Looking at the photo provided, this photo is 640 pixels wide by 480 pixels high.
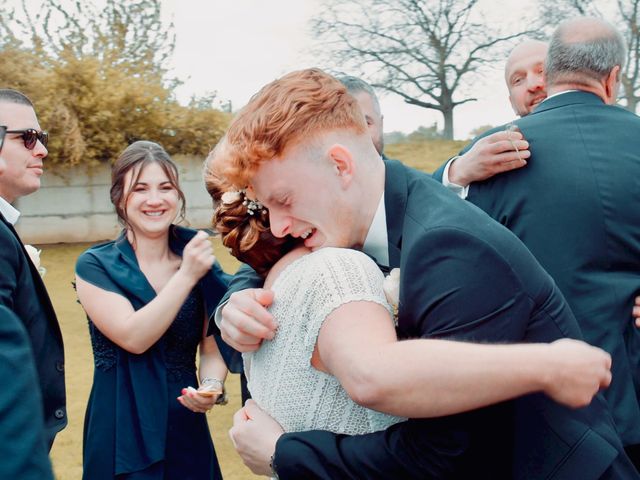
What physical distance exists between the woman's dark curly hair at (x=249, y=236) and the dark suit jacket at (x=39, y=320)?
0.92 m

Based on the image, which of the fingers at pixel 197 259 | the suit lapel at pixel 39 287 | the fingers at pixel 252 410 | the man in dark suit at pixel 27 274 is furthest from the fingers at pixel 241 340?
the fingers at pixel 197 259

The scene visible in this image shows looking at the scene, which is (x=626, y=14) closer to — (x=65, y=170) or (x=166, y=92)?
(x=166, y=92)

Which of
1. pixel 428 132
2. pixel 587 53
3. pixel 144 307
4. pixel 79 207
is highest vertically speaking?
pixel 587 53

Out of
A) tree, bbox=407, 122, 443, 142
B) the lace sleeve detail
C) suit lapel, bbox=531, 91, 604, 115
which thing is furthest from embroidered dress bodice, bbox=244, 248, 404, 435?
tree, bbox=407, 122, 443, 142

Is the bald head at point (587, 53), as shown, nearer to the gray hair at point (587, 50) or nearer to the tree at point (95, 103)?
the gray hair at point (587, 50)

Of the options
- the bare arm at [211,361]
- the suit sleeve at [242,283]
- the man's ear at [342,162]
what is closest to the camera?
the man's ear at [342,162]

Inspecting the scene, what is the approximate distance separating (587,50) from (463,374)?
179 cm

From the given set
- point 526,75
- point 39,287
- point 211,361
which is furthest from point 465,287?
point 526,75

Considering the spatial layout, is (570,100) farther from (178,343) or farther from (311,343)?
(178,343)

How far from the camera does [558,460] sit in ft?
5.16

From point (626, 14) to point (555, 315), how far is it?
2006 centimetres

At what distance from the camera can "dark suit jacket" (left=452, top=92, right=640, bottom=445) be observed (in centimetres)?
243

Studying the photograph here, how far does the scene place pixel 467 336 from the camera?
148 cm

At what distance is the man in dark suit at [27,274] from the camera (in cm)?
260
